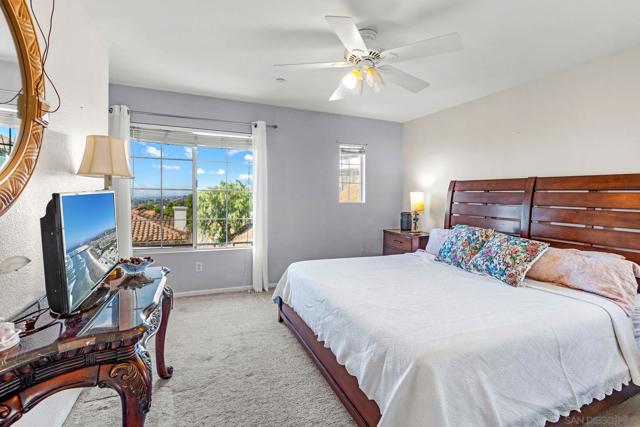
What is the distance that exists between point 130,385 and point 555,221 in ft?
11.1

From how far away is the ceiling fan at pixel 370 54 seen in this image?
1.83m

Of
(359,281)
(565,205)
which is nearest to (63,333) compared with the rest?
(359,281)

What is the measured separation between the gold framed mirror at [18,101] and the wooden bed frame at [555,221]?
1870mm

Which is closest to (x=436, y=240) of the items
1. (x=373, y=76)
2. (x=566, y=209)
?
(x=566, y=209)

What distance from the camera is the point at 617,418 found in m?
1.86

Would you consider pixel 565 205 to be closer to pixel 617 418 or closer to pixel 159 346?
pixel 617 418

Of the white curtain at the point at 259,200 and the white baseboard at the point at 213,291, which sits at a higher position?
the white curtain at the point at 259,200

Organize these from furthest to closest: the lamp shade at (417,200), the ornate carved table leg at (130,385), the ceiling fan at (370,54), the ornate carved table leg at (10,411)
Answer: the lamp shade at (417,200), the ceiling fan at (370,54), the ornate carved table leg at (130,385), the ornate carved table leg at (10,411)

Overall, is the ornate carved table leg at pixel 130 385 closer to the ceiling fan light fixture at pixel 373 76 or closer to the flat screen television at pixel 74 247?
the flat screen television at pixel 74 247

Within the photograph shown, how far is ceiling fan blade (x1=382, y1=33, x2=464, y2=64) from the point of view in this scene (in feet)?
6.03

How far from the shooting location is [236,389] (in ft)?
6.93

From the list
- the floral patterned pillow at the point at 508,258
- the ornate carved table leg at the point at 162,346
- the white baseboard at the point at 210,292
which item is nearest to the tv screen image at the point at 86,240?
the ornate carved table leg at the point at 162,346

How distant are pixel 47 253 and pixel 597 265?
318 centimetres

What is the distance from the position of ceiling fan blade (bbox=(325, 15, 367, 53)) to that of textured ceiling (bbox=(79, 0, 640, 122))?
25 centimetres
